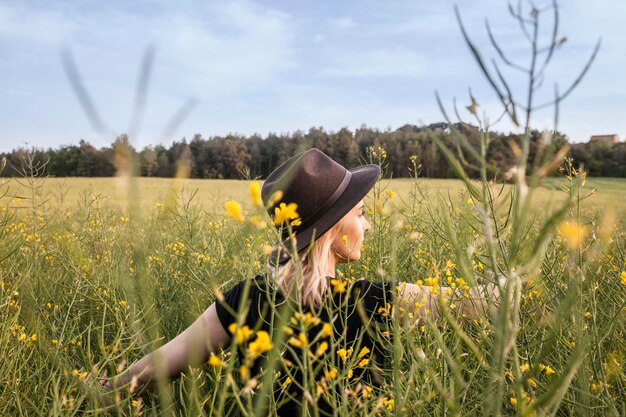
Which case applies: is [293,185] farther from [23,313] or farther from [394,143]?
[394,143]

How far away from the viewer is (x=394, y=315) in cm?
77

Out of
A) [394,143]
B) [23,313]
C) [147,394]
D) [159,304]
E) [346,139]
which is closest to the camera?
[147,394]

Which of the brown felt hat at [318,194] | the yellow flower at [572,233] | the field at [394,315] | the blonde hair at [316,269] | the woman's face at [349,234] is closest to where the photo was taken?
the field at [394,315]

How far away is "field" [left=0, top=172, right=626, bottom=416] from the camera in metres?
0.55

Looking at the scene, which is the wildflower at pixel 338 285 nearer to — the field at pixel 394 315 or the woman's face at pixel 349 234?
the field at pixel 394 315

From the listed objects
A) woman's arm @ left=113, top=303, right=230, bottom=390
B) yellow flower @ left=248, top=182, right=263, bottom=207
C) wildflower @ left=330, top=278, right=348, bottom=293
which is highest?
yellow flower @ left=248, top=182, right=263, bottom=207

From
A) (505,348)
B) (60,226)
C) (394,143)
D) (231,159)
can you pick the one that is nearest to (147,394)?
(231,159)

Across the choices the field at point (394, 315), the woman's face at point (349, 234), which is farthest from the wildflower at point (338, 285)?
the woman's face at point (349, 234)

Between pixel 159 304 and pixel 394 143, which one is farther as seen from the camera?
pixel 394 143

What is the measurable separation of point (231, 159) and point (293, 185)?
0.81 ft

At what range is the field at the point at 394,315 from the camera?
0.55 meters

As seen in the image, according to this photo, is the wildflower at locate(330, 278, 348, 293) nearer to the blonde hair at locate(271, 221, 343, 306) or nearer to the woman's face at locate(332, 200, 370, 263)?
the blonde hair at locate(271, 221, 343, 306)

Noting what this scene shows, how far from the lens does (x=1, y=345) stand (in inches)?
68.9

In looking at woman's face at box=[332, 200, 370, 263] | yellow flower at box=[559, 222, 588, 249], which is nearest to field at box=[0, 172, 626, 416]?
yellow flower at box=[559, 222, 588, 249]
